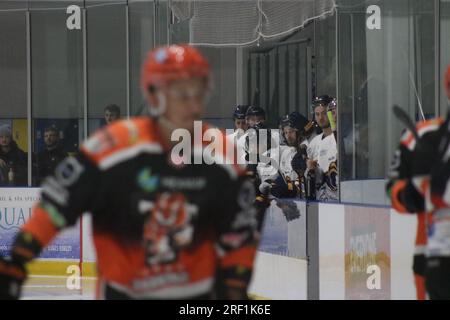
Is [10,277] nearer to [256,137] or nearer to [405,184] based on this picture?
[405,184]

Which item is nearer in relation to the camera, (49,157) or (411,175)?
(411,175)

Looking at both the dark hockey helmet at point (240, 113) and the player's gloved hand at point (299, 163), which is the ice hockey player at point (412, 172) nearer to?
the player's gloved hand at point (299, 163)

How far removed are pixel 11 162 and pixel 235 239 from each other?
396 inches

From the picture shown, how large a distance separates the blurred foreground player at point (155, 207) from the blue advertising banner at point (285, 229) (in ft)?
17.5

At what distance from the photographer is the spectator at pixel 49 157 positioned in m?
13.3

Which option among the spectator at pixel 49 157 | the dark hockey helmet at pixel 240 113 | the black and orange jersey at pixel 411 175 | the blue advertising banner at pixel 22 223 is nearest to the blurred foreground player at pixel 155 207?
the black and orange jersey at pixel 411 175

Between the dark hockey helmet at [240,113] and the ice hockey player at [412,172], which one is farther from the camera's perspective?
the dark hockey helmet at [240,113]

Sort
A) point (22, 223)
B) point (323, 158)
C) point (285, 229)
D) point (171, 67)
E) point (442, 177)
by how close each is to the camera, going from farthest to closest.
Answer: point (22, 223), point (323, 158), point (285, 229), point (442, 177), point (171, 67)

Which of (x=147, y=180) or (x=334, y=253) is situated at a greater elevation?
(x=147, y=180)

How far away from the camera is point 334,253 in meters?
8.59

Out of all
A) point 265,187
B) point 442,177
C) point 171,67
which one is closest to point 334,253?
point 265,187

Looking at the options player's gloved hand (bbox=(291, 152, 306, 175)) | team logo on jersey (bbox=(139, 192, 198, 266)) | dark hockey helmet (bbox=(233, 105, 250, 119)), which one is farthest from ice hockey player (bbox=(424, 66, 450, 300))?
dark hockey helmet (bbox=(233, 105, 250, 119))

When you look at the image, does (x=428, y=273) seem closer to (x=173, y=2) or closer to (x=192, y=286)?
(x=192, y=286)

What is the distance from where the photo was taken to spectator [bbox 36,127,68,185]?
13320mm
